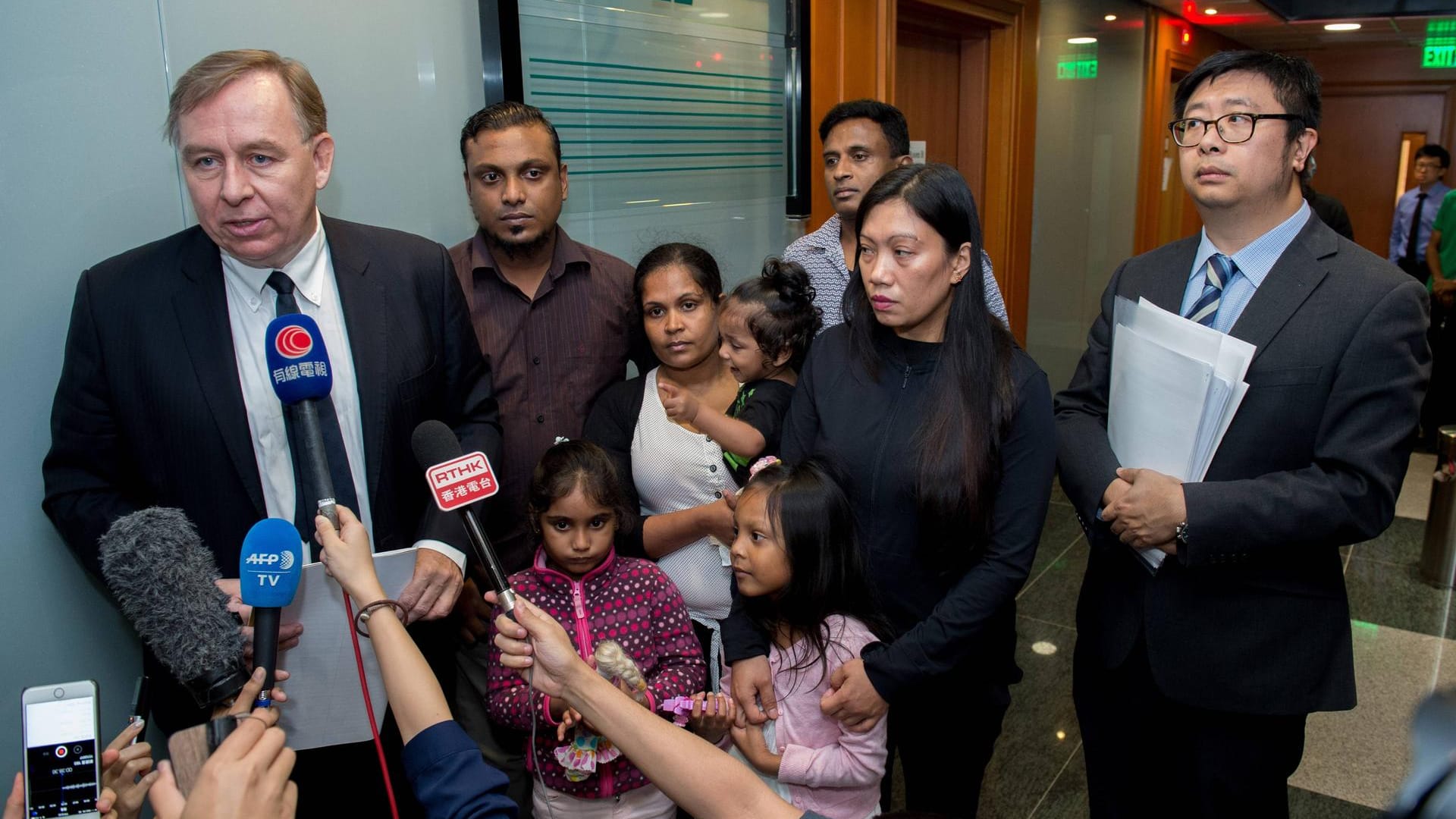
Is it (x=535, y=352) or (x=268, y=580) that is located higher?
(x=535, y=352)

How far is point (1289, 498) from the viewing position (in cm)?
164

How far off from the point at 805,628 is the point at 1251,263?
1.03 metres

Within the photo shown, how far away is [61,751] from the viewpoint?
1.15 meters

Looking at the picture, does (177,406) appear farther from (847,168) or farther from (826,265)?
(847,168)

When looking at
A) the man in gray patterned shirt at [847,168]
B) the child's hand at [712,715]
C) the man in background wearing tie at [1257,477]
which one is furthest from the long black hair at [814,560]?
the man in gray patterned shirt at [847,168]

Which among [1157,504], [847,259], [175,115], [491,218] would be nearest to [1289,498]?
[1157,504]

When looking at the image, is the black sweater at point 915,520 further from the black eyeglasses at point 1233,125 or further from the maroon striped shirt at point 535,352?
the maroon striped shirt at point 535,352

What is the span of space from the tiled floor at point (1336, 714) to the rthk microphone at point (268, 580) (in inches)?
79.2

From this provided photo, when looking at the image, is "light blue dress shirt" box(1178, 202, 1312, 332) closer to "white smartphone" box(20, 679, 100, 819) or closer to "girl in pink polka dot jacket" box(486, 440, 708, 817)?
"girl in pink polka dot jacket" box(486, 440, 708, 817)

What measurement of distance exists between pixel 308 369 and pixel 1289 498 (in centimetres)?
154

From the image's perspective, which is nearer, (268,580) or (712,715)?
(268,580)

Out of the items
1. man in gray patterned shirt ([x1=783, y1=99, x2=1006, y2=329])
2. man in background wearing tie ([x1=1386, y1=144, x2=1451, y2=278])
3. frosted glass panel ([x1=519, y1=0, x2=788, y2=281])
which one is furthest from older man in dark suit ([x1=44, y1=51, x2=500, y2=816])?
man in background wearing tie ([x1=1386, y1=144, x2=1451, y2=278])

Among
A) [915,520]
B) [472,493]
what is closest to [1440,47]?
[915,520]

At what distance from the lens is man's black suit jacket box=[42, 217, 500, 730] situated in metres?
1.62
